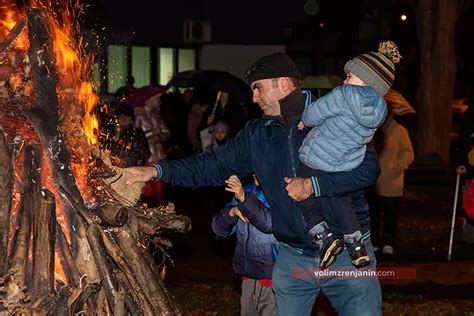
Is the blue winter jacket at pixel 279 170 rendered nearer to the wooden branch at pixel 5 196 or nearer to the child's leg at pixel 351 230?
the child's leg at pixel 351 230

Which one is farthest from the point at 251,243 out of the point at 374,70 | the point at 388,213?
the point at 388,213

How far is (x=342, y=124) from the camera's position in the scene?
593 centimetres

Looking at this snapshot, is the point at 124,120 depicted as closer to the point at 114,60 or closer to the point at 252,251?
the point at 114,60

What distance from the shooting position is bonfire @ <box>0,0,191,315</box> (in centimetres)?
555

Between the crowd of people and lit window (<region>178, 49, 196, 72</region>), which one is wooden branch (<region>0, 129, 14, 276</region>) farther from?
lit window (<region>178, 49, 196, 72</region>)

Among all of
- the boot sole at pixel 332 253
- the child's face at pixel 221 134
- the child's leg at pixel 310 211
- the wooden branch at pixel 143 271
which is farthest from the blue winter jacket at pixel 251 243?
the child's face at pixel 221 134

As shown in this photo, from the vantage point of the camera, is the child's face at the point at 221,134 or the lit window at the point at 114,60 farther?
the child's face at the point at 221,134

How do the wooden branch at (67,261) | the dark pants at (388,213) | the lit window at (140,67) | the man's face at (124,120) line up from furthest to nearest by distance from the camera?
the lit window at (140,67) < the dark pants at (388,213) < the man's face at (124,120) < the wooden branch at (67,261)

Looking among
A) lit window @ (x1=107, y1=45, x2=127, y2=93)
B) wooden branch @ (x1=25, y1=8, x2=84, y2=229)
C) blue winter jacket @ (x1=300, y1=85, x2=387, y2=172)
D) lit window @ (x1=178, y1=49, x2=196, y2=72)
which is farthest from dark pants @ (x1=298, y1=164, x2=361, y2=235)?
lit window @ (x1=178, y1=49, x2=196, y2=72)

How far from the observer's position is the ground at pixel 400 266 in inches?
403

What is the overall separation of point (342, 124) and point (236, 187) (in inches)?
46.7

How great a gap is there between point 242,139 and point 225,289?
184 inches

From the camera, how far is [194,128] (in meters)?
17.9

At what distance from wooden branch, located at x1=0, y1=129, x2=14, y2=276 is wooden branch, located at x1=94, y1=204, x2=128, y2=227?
0.52 m
